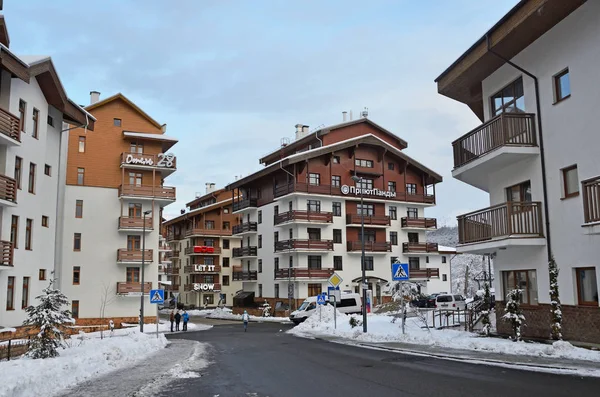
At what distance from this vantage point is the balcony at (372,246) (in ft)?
185

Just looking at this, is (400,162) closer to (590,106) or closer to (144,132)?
(144,132)

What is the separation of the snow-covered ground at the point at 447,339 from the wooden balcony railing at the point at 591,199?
3.64m

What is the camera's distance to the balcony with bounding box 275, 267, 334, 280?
52.0m

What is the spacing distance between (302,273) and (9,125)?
3205 centimetres

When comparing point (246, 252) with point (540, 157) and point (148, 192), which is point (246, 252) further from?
point (540, 157)

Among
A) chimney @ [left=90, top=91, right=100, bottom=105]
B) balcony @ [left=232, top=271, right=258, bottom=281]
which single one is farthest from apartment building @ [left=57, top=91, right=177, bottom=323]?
balcony @ [left=232, top=271, right=258, bottom=281]

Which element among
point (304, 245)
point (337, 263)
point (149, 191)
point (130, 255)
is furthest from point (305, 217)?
point (130, 255)

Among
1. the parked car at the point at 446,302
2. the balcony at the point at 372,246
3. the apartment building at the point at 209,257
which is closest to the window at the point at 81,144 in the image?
the balcony at the point at 372,246

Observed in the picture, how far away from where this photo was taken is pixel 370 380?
12.1 metres

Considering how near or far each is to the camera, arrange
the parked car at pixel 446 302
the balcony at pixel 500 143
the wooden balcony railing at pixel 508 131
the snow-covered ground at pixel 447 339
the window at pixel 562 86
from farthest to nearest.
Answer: the parked car at pixel 446 302, the wooden balcony railing at pixel 508 131, the balcony at pixel 500 143, the window at pixel 562 86, the snow-covered ground at pixel 447 339

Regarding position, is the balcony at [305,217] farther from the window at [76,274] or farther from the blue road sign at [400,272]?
the blue road sign at [400,272]

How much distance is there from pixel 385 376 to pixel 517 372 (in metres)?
3.11

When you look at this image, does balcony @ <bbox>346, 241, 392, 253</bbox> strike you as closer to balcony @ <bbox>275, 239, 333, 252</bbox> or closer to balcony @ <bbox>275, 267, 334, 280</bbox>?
balcony @ <bbox>275, 239, 333, 252</bbox>

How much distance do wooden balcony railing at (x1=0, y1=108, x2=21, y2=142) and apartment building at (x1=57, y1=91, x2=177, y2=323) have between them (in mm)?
17965
